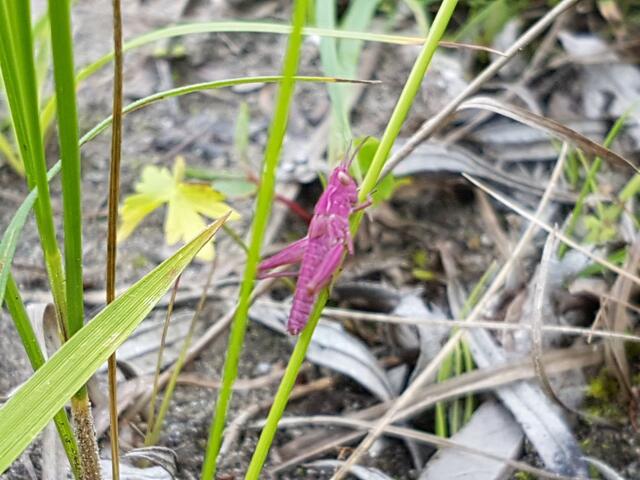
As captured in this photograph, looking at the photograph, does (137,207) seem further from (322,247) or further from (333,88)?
(322,247)

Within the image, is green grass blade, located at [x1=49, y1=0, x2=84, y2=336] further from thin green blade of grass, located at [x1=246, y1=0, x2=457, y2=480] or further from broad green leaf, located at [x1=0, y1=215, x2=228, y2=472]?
thin green blade of grass, located at [x1=246, y1=0, x2=457, y2=480]

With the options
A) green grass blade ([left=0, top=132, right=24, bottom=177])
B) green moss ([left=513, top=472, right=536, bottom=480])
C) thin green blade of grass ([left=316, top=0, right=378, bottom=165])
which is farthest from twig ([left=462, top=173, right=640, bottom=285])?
green grass blade ([left=0, top=132, right=24, bottom=177])

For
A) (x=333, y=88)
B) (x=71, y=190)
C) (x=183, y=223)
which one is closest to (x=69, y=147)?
(x=71, y=190)

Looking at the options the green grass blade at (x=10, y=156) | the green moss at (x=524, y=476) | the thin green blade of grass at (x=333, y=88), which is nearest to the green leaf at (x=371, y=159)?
the thin green blade of grass at (x=333, y=88)

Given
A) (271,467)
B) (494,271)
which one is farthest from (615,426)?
(271,467)

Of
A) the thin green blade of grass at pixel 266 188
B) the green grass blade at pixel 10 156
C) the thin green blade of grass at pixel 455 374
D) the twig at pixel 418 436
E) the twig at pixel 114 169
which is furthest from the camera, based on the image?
the green grass blade at pixel 10 156

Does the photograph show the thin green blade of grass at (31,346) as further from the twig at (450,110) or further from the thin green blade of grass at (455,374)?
the thin green blade of grass at (455,374)

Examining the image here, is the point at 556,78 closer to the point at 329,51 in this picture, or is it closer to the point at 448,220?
the point at 448,220
